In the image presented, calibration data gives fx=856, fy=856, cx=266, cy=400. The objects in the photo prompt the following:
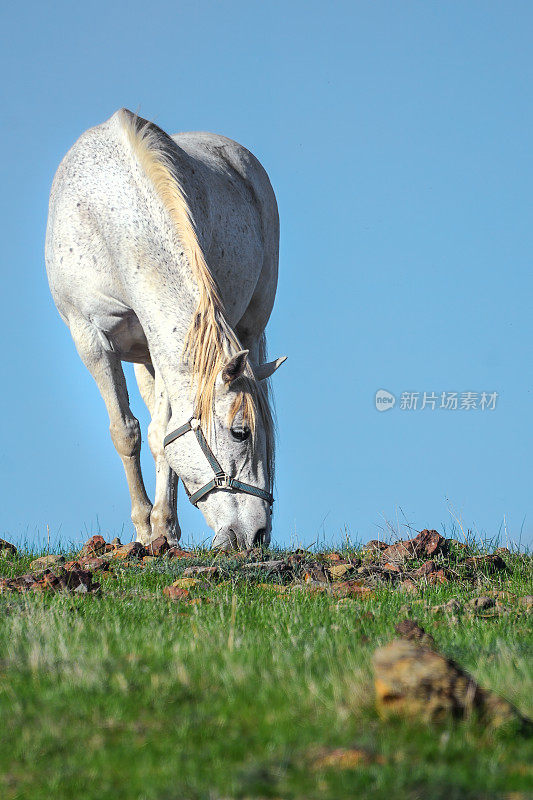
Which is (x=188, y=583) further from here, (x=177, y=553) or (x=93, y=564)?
(x=177, y=553)

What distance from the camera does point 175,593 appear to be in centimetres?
468

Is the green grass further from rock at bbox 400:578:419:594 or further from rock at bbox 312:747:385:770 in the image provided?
rock at bbox 400:578:419:594

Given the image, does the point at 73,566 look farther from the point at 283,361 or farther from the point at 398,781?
the point at 398,781

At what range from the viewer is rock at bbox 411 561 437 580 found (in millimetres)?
5633

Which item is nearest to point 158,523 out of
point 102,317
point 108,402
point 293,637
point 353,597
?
point 108,402

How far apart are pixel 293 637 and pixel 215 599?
44.1 inches

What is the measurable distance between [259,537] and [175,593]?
206 cm

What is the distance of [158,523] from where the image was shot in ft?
25.3

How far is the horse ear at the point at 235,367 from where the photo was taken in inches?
242

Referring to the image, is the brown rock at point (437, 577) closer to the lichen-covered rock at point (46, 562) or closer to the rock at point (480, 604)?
the rock at point (480, 604)

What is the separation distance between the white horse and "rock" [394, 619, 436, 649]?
3.06 m

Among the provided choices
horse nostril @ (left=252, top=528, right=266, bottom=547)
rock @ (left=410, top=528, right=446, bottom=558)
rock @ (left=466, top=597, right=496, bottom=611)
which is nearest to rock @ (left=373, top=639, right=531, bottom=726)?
rock @ (left=466, top=597, right=496, bottom=611)

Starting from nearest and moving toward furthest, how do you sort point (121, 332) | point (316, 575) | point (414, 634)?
point (414, 634)
point (316, 575)
point (121, 332)

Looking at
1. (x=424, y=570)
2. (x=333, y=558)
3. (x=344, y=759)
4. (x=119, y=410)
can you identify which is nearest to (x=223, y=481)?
(x=333, y=558)
